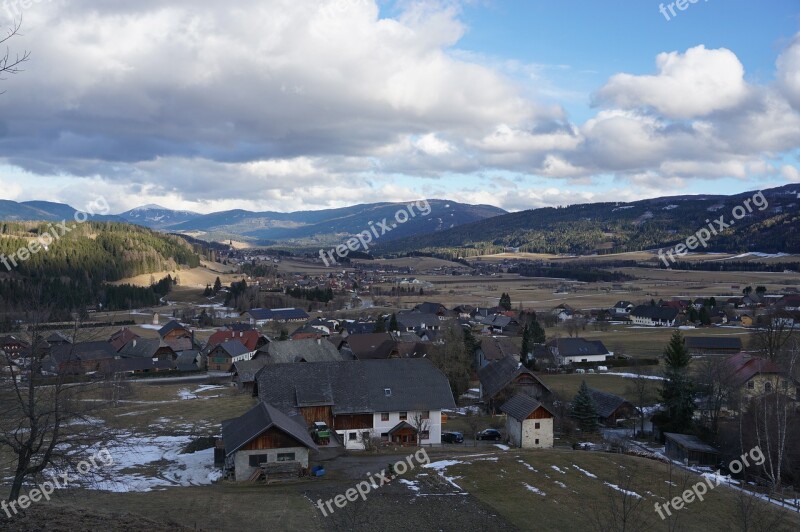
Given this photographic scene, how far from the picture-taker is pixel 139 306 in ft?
447

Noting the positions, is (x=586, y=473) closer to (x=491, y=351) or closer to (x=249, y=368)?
(x=491, y=351)

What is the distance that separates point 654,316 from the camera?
10531cm

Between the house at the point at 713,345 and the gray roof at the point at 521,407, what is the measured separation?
42280 millimetres

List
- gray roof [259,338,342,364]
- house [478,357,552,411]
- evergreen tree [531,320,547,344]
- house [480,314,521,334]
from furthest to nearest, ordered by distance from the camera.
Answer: house [480,314,521,334], evergreen tree [531,320,547,344], gray roof [259,338,342,364], house [478,357,552,411]

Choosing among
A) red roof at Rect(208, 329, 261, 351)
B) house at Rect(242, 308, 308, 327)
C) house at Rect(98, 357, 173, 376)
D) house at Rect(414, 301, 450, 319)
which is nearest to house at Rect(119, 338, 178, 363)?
house at Rect(98, 357, 173, 376)

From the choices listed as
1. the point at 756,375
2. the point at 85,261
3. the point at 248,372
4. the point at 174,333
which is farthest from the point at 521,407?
the point at 85,261

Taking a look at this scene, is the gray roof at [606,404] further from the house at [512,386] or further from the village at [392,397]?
the house at [512,386]

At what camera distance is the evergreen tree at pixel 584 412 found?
4203 centimetres

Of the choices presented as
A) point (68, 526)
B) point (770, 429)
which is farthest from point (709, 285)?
point (68, 526)

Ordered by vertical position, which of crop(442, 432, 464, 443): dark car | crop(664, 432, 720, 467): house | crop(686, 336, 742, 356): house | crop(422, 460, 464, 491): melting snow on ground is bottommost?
crop(664, 432, 720, 467): house

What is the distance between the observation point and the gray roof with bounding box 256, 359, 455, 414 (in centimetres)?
3756

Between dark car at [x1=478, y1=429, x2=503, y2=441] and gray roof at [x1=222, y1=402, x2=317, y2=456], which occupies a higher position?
gray roof at [x1=222, y1=402, x2=317, y2=456]

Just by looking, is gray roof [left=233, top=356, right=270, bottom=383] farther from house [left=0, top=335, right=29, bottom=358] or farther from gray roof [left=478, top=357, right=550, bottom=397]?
house [left=0, top=335, right=29, bottom=358]

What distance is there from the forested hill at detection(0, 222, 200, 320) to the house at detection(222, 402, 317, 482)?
85650 millimetres
